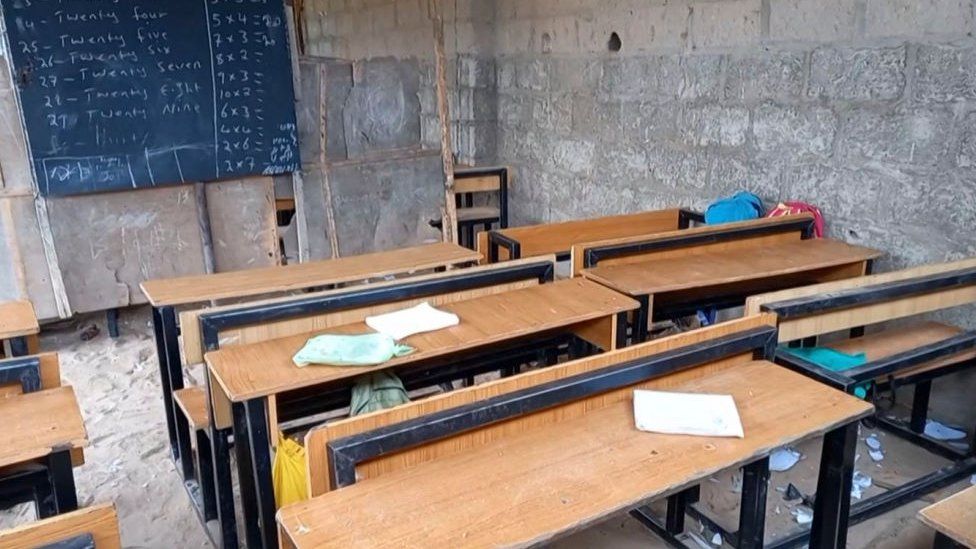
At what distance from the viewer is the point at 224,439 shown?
2121 mm

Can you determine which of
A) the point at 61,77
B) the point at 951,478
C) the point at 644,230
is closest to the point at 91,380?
the point at 61,77

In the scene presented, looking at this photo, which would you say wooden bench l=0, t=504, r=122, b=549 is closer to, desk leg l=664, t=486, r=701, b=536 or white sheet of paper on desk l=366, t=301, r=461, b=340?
white sheet of paper on desk l=366, t=301, r=461, b=340

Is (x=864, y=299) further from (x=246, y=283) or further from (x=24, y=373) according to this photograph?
(x=24, y=373)

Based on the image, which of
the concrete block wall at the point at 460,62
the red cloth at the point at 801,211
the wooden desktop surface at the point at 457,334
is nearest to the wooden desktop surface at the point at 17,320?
the wooden desktop surface at the point at 457,334

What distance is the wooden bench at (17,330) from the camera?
229cm

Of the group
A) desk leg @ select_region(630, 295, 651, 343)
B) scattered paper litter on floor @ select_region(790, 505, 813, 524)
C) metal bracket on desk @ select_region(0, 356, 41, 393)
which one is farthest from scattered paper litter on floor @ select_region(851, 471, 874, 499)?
metal bracket on desk @ select_region(0, 356, 41, 393)

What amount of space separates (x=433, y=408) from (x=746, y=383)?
2.51 feet

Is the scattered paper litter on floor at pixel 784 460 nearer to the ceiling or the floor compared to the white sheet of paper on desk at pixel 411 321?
nearer to the floor

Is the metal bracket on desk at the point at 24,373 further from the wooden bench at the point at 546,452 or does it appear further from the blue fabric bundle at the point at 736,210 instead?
the blue fabric bundle at the point at 736,210

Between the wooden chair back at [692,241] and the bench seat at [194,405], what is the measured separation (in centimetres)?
137

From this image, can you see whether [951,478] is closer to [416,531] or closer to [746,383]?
[746,383]

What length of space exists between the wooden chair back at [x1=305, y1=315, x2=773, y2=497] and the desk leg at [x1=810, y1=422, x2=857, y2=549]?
0.98 ft

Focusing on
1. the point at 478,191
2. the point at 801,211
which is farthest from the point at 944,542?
the point at 478,191

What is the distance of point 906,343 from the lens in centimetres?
251
